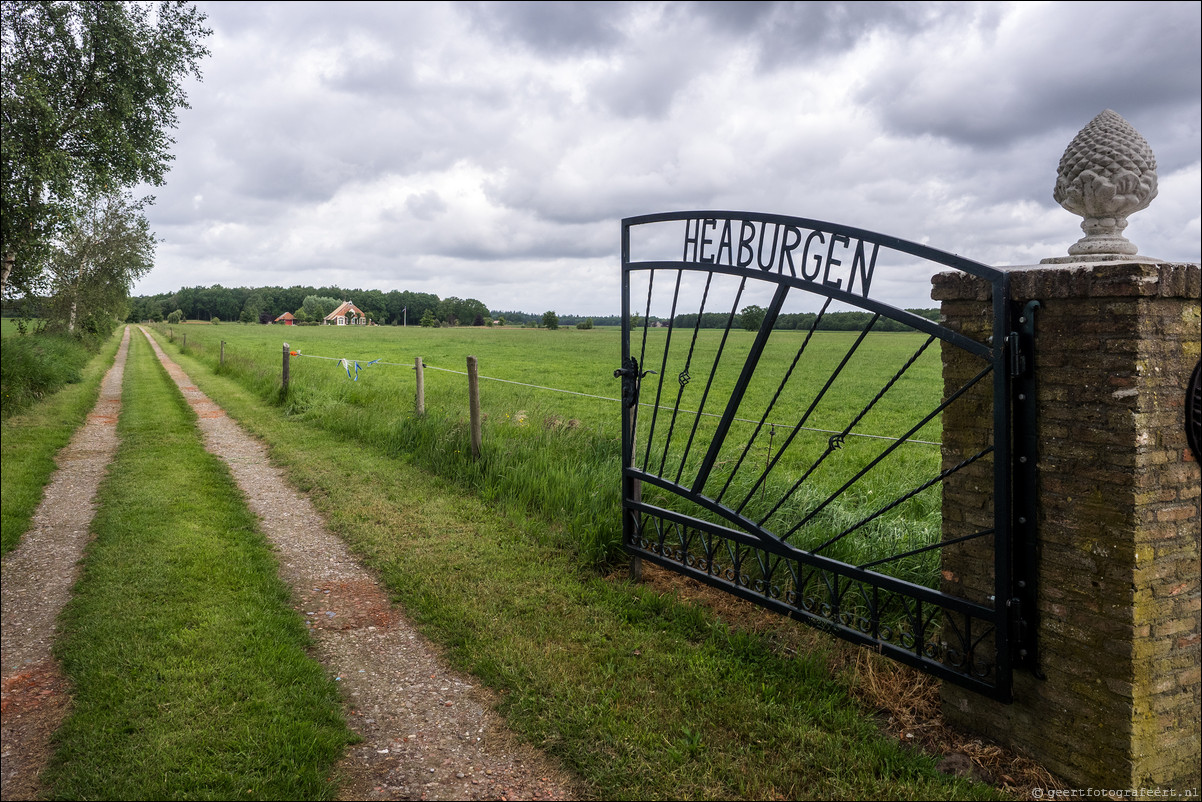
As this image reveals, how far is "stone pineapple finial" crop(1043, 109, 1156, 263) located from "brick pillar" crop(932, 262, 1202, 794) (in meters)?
0.33

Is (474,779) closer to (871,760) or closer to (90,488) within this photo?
(871,760)

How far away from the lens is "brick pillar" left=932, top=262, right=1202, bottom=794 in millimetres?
2965

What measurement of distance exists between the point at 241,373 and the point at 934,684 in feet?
71.4

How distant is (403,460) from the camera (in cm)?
964

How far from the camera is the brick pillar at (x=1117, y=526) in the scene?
2.96 metres

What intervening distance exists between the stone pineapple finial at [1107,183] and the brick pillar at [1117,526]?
33 centimetres

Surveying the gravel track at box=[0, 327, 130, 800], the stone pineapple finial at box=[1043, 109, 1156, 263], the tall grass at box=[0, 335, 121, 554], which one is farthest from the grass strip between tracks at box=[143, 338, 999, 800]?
the tall grass at box=[0, 335, 121, 554]

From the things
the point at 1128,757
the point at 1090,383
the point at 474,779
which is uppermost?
the point at 1090,383

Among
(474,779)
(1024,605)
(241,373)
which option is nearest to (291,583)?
(474,779)

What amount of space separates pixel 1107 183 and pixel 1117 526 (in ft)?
5.24

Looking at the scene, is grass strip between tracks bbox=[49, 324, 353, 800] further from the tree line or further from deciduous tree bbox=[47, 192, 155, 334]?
the tree line

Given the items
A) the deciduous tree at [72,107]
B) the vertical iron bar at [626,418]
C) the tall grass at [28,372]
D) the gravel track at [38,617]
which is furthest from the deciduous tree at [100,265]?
the vertical iron bar at [626,418]

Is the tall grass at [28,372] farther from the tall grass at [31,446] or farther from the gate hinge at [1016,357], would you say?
the gate hinge at [1016,357]

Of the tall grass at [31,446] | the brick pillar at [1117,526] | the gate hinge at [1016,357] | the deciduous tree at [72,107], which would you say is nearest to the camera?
the brick pillar at [1117,526]
